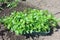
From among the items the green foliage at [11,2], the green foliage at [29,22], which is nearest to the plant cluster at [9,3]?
the green foliage at [11,2]

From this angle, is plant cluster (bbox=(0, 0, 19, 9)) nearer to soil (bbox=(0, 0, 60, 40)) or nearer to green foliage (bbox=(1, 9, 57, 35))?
soil (bbox=(0, 0, 60, 40))

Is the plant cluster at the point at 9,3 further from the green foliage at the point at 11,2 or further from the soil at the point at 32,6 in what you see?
the soil at the point at 32,6

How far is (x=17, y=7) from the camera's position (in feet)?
18.8

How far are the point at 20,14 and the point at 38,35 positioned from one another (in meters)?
0.63

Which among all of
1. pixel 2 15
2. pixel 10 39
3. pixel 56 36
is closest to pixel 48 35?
A: pixel 56 36

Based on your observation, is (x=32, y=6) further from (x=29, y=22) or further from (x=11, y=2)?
(x=29, y=22)

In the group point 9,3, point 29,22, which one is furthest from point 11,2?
point 29,22

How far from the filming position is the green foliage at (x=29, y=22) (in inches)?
183

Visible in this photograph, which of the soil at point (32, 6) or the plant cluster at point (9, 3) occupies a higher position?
the plant cluster at point (9, 3)

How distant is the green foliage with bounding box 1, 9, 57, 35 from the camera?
15.2 feet

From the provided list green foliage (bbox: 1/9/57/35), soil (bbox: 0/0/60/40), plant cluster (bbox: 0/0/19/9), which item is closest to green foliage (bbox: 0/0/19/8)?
plant cluster (bbox: 0/0/19/9)

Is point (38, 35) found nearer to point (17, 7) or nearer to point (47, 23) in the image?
point (47, 23)

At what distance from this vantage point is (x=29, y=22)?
15.4 ft

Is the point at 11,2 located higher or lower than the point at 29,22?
higher
